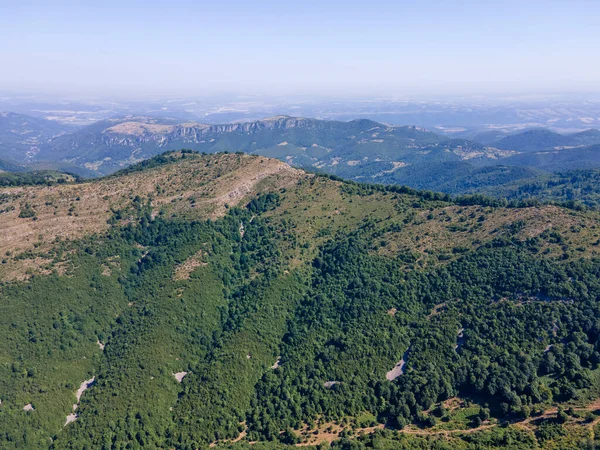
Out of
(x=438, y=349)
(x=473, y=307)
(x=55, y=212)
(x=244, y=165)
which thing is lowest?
(x=438, y=349)

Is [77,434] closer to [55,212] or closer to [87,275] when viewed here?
[87,275]

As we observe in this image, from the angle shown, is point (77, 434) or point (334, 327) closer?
point (77, 434)

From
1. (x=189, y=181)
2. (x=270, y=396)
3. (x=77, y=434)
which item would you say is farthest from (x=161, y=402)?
(x=189, y=181)

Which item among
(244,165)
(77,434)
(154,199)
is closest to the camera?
(77,434)

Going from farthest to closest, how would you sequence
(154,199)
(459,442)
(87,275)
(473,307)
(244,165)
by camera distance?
(244,165) < (154,199) < (87,275) < (473,307) < (459,442)

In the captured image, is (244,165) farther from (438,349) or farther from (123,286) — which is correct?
(438,349)

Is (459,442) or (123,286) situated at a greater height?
(123,286)
